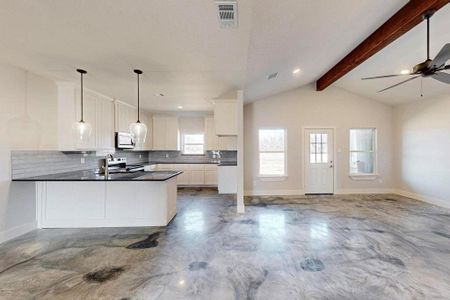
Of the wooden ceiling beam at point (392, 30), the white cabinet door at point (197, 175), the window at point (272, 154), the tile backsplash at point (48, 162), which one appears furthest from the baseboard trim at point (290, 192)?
the tile backsplash at point (48, 162)

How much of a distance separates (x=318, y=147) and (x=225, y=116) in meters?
3.30

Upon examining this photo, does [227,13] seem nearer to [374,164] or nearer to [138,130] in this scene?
[138,130]

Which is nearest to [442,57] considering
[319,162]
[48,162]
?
[319,162]

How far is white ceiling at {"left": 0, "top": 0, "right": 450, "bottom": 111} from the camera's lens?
194 cm

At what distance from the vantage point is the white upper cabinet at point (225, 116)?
4.77 metres

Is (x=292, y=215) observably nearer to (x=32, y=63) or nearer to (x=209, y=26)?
(x=209, y=26)

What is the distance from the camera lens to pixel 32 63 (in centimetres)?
302

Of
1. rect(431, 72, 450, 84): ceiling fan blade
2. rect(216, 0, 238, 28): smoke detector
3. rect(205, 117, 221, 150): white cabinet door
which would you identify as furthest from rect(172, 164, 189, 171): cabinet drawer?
rect(431, 72, 450, 84): ceiling fan blade

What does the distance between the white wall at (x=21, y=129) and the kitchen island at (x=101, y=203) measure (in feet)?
0.76

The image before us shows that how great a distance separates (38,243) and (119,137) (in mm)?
2722

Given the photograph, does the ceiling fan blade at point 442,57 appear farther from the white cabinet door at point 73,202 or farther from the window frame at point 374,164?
the white cabinet door at point 73,202

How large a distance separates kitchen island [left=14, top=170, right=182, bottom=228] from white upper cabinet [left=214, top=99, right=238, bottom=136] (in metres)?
1.65

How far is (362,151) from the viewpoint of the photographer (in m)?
6.55

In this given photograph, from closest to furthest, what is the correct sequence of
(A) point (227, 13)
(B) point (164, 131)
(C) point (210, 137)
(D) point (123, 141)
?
(A) point (227, 13) → (D) point (123, 141) → (C) point (210, 137) → (B) point (164, 131)
